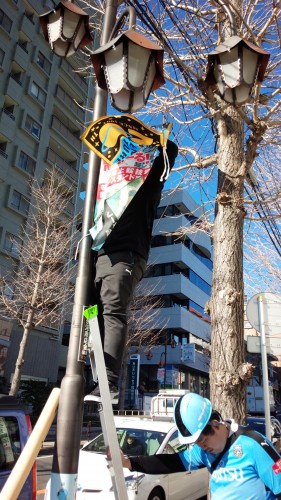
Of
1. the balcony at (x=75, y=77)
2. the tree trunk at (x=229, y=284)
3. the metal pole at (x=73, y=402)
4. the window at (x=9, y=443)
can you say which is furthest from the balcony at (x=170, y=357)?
the metal pole at (x=73, y=402)

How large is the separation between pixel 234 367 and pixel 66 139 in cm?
2973

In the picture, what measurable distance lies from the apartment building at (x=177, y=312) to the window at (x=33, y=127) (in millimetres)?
12746

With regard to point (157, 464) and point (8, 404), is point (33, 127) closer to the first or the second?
point (8, 404)

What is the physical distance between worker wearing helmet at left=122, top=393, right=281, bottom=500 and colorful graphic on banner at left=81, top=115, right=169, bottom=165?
5.29 feet

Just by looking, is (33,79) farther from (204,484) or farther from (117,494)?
(117,494)

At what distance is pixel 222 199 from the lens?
5.05 metres

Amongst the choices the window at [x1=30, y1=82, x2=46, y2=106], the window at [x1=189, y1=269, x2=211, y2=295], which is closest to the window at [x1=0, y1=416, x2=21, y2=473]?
the window at [x1=30, y1=82, x2=46, y2=106]

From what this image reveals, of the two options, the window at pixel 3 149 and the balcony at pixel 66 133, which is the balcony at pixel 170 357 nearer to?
the balcony at pixel 66 133

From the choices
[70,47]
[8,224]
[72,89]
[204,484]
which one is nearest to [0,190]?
[8,224]

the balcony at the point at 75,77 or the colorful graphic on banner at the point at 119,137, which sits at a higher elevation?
the balcony at the point at 75,77

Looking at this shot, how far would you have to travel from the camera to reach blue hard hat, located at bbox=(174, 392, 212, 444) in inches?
92.5

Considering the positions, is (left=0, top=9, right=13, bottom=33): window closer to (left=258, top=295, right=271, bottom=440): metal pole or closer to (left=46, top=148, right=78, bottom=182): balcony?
(left=46, top=148, right=78, bottom=182): balcony

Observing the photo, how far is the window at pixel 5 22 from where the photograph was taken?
26759 millimetres

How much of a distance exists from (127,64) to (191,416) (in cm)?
237
